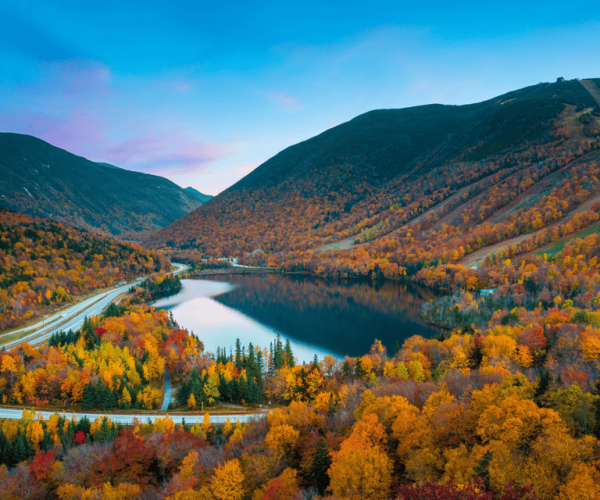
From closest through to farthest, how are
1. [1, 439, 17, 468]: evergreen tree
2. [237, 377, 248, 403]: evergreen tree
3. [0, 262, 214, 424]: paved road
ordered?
1. [1, 439, 17, 468]: evergreen tree
2. [0, 262, 214, 424]: paved road
3. [237, 377, 248, 403]: evergreen tree

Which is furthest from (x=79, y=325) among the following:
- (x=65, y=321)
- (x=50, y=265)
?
(x=50, y=265)

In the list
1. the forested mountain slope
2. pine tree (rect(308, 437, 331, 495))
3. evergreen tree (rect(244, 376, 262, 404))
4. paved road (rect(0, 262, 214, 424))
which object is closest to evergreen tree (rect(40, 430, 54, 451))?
paved road (rect(0, 262, 214, 424))

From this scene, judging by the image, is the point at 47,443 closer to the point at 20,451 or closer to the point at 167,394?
the point at 20,451

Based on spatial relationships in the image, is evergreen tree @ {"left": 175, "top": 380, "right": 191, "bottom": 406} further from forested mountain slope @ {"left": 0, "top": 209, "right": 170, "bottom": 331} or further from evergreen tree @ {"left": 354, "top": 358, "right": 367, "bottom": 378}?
forested mountain slope @ {"left": 0, "top": 209, "right": 170, "bottom": 331}

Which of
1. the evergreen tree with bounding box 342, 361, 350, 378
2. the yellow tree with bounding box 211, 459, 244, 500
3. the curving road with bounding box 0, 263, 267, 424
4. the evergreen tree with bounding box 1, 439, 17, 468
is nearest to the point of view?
the yellow tree with bounding box 211, 459, 244, 500

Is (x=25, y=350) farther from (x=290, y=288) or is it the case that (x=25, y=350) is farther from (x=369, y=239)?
(x=369, y=239)

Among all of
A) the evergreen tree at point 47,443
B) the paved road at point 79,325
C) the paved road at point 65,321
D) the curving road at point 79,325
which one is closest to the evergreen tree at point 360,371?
the curving road at point 79,325

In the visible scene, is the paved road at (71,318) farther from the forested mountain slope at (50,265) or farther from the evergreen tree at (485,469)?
the evergreen tree at (485,469)
